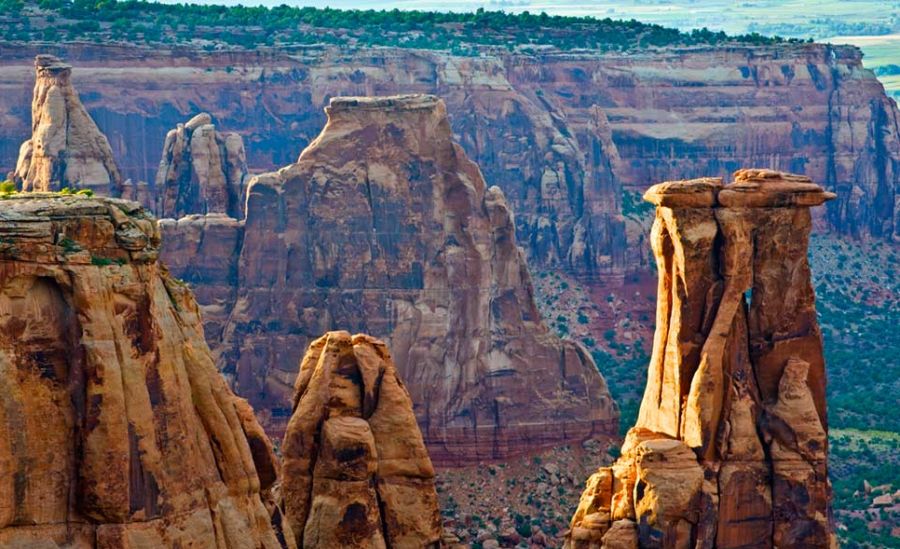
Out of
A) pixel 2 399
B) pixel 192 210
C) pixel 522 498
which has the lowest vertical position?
pixel 522 498

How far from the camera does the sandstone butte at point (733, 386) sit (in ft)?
182

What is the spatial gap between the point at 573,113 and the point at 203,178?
4278cm

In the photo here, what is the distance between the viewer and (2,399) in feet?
132

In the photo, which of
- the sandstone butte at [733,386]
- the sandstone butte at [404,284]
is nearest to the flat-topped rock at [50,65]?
the sandstone butte at [404,284]

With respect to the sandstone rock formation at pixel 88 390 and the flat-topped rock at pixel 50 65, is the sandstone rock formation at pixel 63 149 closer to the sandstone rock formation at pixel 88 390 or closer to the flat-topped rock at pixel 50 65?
the flat-topped rock at pixel 50 65

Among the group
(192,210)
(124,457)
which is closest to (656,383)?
(124,457)

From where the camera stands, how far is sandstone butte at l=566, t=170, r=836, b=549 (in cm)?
5544

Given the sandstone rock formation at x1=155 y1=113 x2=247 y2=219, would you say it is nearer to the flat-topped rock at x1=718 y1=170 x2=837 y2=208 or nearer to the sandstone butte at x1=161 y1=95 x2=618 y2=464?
the sandstone butte at x1=161 y1=95 x2=618 y2=464

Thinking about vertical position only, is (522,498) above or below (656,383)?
below

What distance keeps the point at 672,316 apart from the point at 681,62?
9795 centimetres

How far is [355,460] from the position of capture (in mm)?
51031

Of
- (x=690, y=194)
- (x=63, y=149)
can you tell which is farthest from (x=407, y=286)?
(x=690, y=194)

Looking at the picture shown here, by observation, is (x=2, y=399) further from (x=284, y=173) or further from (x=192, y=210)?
(x=192, y=210)

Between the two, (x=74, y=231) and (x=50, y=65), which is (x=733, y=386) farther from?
(x=50, y=65)
